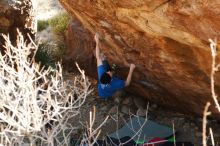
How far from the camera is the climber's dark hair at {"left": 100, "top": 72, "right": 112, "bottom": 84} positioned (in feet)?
22.4

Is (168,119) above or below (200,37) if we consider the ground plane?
below

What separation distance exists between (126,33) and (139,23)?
73 centimetres

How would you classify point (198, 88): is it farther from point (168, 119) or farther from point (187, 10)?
point (187, 10)

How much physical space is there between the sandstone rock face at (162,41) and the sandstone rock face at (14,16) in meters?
2.42

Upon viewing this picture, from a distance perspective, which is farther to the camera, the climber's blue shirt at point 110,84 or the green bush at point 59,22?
the green bush at point 59,22

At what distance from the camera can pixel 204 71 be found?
A: 5586mm

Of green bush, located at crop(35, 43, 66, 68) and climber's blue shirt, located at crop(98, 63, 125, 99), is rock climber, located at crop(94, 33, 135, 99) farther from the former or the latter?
green bush, located at crop(35, 43, 66, 68)

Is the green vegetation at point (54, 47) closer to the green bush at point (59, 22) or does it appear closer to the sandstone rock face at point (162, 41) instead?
the green bush at point (59, 22)

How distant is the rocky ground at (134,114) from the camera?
22.8ft

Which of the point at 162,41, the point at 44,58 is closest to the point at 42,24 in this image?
the point at 44,58

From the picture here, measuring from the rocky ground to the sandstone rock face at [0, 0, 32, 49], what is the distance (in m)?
2.08

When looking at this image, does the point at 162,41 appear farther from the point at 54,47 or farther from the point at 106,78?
the point at 54,47

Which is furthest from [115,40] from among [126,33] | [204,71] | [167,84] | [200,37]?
[200,37]

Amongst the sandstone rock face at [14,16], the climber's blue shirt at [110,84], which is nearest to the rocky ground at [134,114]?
the climber's blue shirt at [110,84]
